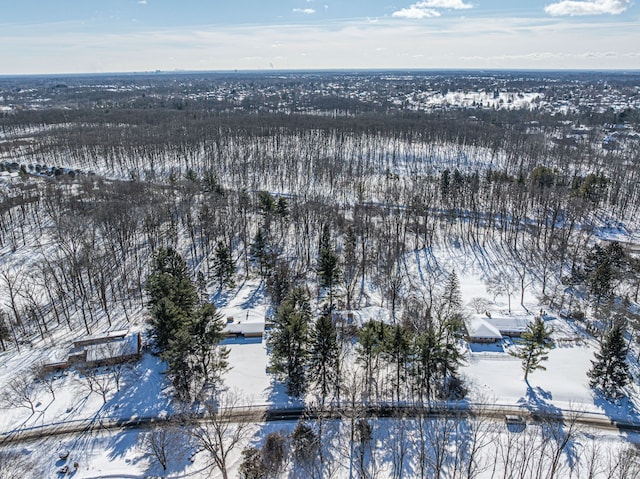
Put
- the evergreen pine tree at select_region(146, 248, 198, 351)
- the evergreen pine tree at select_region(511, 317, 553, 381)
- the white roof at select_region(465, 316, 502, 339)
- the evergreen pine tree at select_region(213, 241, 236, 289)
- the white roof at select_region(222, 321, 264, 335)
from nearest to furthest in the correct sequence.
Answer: the evergreen pine tree at select_region(511, 317, 553, 381)
the evergreen pine tree at select_region(146, 248, 198, 351)
the white roof at select_region(465, 316, 502, 339)
the white roof at select_region(222, 321, 264, 335)
the evergreen pine tree at select_region(213, 241, 236, 289)

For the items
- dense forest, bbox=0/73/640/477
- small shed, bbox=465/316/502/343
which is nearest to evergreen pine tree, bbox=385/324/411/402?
dense forest, bbox=0/73/640/477

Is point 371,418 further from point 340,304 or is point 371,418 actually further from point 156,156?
point 156,156

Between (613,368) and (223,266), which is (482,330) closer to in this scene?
(613,368)

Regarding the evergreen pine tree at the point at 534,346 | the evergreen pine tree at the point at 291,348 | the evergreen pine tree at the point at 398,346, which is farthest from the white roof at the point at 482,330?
the evergreen pine tree at the point at 291,348

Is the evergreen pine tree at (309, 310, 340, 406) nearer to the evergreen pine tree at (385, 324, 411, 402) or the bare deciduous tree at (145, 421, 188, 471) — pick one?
the evergreen pine tree at (385, 324, 411, 402)

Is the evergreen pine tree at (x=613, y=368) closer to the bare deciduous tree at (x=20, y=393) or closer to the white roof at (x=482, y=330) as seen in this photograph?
the white roof at (x=482, y=330)

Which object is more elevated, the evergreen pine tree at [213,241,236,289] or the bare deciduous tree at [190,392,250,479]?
the evergreen pine tree at [213,241,236,289]
